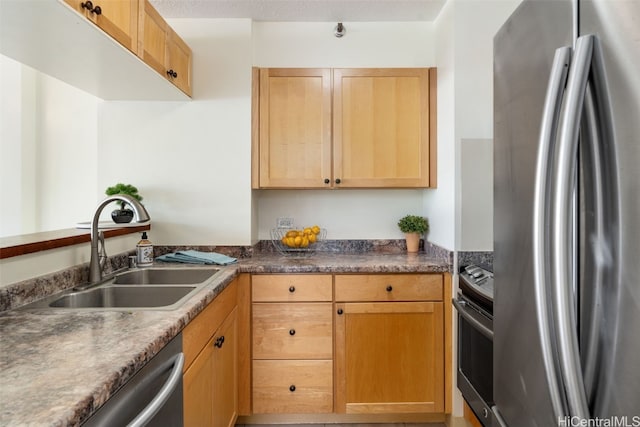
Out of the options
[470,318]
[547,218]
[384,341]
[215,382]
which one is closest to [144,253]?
[215,382]

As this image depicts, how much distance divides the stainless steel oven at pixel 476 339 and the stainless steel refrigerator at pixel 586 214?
87cm

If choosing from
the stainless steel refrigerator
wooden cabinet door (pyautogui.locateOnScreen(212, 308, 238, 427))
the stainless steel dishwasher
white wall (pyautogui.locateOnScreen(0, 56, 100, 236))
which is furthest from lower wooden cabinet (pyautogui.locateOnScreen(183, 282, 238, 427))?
white wall (pyautogui.locateOnScreen(0, 56, 100, 236))

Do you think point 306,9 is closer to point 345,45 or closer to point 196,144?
point 345,45

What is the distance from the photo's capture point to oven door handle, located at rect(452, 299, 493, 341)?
4.91ft

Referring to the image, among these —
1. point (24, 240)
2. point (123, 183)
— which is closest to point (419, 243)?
point (123, 183)

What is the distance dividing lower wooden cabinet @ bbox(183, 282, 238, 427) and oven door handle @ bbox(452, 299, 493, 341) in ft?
3.63

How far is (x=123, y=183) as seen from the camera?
2.34 meters

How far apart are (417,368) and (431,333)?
21 centimetres

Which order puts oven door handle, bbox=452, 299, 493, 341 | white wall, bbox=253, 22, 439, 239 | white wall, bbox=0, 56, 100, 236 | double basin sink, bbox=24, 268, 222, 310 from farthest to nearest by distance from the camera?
1. white wall, bbox=0, 56, 100, 236
2. white wall, bbox=253, 22, 439, 239
3. oven door handle, bbox=452, 299, 493, 341
4. double basin sink, bbox=24, 268, 222, 310

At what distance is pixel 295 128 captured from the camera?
→ 2344 millimetres

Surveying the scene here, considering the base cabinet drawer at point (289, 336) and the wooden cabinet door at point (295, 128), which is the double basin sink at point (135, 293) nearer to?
the base cabinet drawer at point (289, 336)

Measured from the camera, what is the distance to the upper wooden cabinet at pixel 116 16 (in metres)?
1.25

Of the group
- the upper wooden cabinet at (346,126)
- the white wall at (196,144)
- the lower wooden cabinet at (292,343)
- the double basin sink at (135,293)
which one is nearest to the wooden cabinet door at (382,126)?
the upper wooden cabinet at (346,126)

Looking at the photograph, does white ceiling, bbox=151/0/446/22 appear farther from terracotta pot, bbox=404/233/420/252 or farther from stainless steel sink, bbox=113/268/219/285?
stainless steel sink, bbox=113/268/219/285
